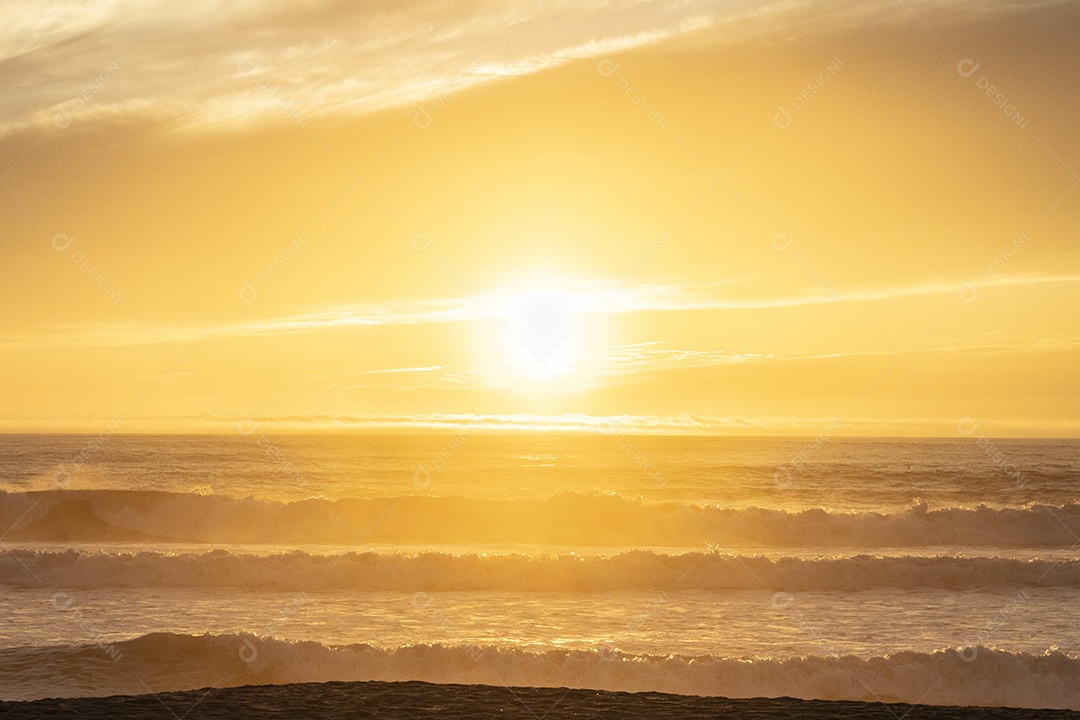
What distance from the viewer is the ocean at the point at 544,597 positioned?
15.4 m

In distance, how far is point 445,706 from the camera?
1369 centimetres

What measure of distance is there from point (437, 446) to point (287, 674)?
110 meters

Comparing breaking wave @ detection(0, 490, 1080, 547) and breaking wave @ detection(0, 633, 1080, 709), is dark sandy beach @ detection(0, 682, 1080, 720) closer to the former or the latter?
breaking wave @ detection(0, 633, 1080, 709)

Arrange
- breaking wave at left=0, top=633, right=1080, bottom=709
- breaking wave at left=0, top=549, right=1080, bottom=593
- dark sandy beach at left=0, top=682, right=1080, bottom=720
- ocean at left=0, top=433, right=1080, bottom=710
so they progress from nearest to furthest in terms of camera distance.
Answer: dark sandy beach at left=0, top=682, right=1080, bottom=720 < breaking wave at left=0, top=633, right=1080, bottom=709 < ocean at left=0, top=433, right=1080, bottom=710 < breaking wave at left=0, top=549, right=1080, bottom=593

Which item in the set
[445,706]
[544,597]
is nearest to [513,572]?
[544,597]

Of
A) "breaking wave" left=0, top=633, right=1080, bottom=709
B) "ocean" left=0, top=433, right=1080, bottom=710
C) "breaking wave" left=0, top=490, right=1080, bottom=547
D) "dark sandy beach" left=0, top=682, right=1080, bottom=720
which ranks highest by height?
"breaking wave" left=0, top=490, right=1080, bottom=547

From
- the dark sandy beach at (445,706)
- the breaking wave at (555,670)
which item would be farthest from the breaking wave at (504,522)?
the dark sandy beach at (445,706)

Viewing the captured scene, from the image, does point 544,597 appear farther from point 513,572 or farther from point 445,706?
point 445,706

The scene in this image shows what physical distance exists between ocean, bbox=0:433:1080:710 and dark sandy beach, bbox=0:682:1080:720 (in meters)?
0.64

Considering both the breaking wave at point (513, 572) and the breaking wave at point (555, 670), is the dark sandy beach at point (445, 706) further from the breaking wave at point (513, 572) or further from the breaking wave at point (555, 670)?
the breaking wave at point (513, 572)

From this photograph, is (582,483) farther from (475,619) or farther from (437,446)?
(437,446)

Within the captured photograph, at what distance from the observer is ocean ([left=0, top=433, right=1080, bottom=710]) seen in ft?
50.4

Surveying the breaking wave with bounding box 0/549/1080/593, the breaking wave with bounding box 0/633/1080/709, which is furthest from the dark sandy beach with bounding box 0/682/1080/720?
the breaking wave with bounding box 0/549/1080/593

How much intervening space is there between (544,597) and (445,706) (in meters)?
9.32
